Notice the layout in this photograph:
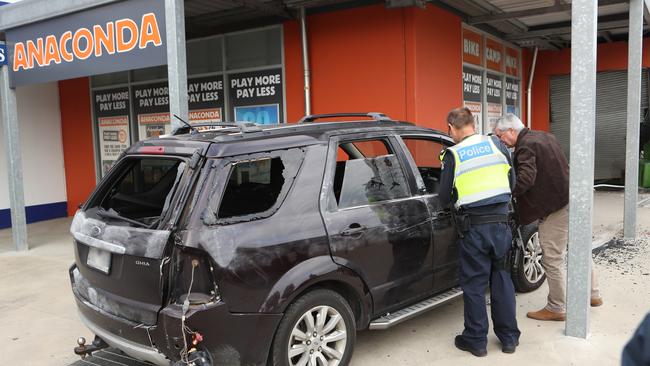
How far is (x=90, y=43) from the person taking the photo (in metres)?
6.73

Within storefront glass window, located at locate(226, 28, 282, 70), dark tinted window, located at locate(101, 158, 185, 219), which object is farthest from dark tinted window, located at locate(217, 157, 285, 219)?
storefront glass window, located at locate(226, 28, 282, 70)

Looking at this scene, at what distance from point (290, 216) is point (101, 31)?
4.60 metres

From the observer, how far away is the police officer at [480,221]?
151 inches

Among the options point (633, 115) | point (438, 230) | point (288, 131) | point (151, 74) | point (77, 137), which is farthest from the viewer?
point (77, 137)

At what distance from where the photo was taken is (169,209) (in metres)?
3.13

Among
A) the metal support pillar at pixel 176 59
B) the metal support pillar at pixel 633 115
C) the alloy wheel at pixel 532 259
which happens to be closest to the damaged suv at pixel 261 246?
the alloy wheel at pixel 532 259

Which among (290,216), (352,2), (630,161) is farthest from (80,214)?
(630,161)

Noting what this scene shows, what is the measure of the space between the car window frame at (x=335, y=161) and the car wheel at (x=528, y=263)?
1585 mm

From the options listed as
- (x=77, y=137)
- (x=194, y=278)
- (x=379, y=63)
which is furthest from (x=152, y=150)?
(x=77, y=137)

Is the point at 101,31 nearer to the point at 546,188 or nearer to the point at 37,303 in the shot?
the point at 37,303

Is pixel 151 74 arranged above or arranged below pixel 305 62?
above

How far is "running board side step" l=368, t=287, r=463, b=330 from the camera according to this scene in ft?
12.5

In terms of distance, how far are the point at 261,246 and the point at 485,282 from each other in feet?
5.81

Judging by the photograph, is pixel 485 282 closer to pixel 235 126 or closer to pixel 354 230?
pixel 354 230
